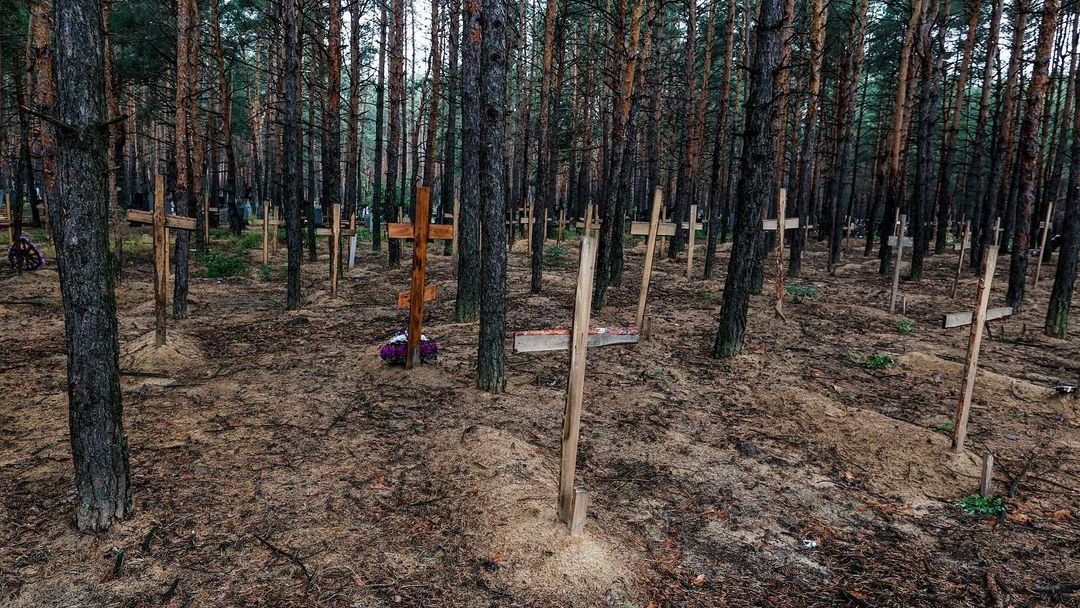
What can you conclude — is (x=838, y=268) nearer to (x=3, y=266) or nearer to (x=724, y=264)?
(x=724, y=264)

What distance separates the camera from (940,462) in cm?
485

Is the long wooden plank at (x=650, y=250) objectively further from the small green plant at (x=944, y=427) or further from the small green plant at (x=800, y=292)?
the small green plant at (x=800, y=292)

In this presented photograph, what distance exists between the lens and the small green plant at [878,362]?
24.6 ft

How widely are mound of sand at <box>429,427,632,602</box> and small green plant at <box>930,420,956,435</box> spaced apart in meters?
3.99

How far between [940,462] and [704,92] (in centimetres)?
1736

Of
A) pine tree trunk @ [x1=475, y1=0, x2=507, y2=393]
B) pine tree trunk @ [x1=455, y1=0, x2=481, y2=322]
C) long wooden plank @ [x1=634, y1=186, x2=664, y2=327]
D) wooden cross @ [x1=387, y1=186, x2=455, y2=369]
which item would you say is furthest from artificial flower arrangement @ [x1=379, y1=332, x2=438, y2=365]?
long wooden plank @ [x1=634, y1=186, x2=664, y2=327]

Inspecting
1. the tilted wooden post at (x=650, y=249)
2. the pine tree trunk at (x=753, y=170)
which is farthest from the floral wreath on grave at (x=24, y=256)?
the pine tree trunk at (x=753, y=170)

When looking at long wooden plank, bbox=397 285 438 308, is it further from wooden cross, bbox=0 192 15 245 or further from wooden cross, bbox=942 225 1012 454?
wooden cross, bbox=0 192 15 245

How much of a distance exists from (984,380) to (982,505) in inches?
120

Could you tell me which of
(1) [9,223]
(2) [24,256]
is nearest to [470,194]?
(2) [24,256]

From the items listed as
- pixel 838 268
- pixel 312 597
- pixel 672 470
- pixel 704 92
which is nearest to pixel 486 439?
pixel 672 470

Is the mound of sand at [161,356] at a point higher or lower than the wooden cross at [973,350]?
lower

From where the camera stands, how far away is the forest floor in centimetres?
329

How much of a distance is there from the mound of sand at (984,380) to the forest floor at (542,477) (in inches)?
1.2
